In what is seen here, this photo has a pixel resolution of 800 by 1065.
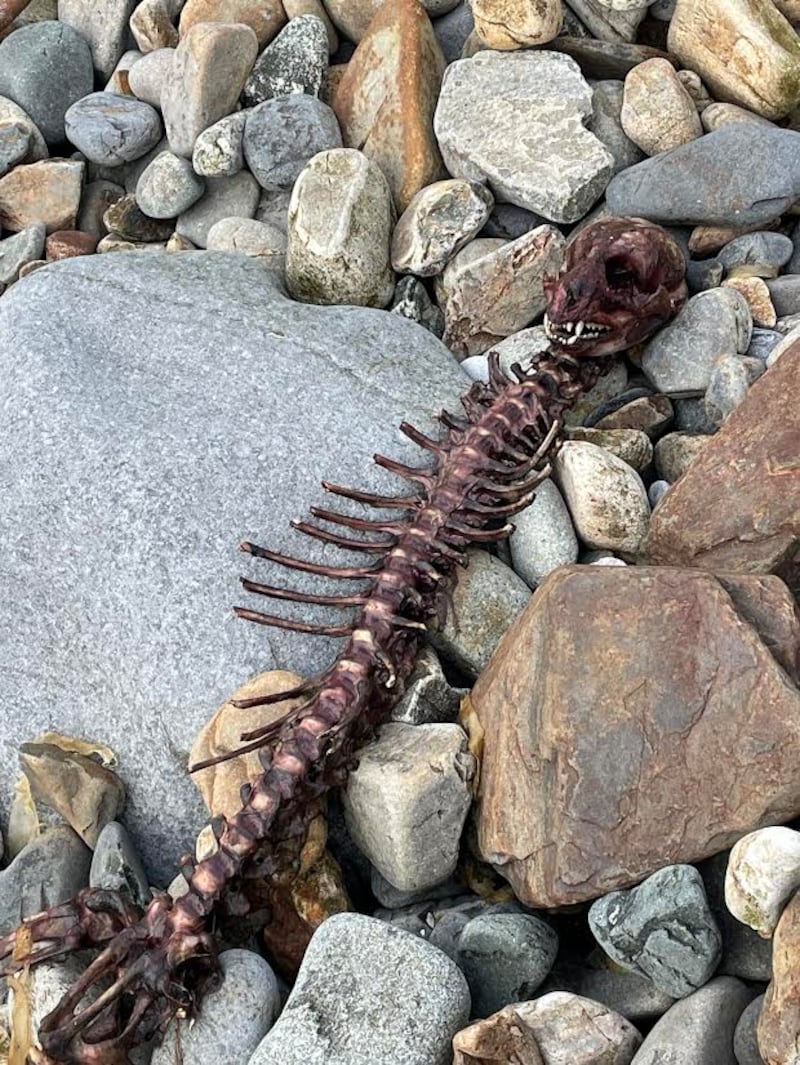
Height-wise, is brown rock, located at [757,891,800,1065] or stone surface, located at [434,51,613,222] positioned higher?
stone surface, located at [434,51,613,222]

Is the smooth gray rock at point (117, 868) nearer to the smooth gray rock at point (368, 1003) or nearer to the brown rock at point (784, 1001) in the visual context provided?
the smooth gray rock at point (368, 1003)

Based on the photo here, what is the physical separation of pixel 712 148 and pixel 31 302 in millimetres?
2715

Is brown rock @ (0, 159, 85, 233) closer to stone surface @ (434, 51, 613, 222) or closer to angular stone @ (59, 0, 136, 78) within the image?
angular stone @ (59, 0, 136, 78)

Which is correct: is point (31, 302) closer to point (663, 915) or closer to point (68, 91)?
point (68, 91)

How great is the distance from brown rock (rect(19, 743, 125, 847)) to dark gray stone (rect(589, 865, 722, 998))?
1.59 meters

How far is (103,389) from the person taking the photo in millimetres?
4461

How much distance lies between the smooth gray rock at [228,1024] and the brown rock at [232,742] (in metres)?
0.47

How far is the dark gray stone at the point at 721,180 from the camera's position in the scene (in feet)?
15.8

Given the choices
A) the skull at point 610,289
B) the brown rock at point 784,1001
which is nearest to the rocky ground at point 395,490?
the brown rock at point 784,1001

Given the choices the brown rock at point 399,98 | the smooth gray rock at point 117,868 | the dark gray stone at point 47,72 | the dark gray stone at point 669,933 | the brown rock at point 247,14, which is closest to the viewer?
the dark gray stone at point 669,933

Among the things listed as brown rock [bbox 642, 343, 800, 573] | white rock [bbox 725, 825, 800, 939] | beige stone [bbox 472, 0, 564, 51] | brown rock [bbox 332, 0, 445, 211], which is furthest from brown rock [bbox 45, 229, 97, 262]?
white rock [bbox 725, 825, 800, 939]

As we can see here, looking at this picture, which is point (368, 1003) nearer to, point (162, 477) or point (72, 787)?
point (72, 787)

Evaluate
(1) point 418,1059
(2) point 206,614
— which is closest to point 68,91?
(2) point 206,614

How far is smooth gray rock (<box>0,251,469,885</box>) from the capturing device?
396 cm
